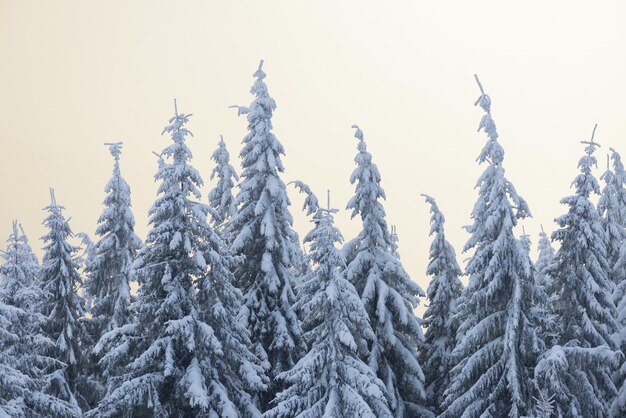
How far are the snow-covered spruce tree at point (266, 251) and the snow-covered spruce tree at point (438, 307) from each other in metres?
7.81

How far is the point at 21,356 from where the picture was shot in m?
25.7

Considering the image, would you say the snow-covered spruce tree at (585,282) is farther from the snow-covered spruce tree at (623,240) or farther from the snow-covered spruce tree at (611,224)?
the snow-covered spruce tree at (611,224)

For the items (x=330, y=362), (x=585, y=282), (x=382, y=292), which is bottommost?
(x=330, y=362)

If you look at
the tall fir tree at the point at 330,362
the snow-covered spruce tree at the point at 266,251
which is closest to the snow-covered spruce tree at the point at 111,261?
the snow-covered spruce tree at the point at 266,251

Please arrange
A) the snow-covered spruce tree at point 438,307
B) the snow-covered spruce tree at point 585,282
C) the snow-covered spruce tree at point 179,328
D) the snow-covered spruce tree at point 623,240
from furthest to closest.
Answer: the snow-covered spruce tree at point 438,307, the snow-covered spruce tree at point 623,240, the snow-covered spruce tree at point 585,282, the snow-covered spruce tree at point 179,328

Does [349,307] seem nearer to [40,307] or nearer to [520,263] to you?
[520,263]

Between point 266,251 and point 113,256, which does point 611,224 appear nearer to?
point 266,251

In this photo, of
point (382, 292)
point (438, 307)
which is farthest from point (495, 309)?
point (438, 307)

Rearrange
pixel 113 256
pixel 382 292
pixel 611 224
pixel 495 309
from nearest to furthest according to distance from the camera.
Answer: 1. pixel 495 309
2. pixel 382 292
3. pixel 611 224
4. pixel 113 256

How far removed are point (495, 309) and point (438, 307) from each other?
756cm

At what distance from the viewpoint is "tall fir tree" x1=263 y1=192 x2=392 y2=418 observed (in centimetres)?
2097

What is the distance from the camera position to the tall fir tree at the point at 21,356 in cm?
2106

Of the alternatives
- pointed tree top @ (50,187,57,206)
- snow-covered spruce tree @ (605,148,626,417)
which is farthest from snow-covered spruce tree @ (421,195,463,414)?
pointed tree top @ (50,187,57,206)

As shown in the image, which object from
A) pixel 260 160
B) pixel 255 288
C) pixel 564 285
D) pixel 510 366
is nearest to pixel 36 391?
pixel 255 288
